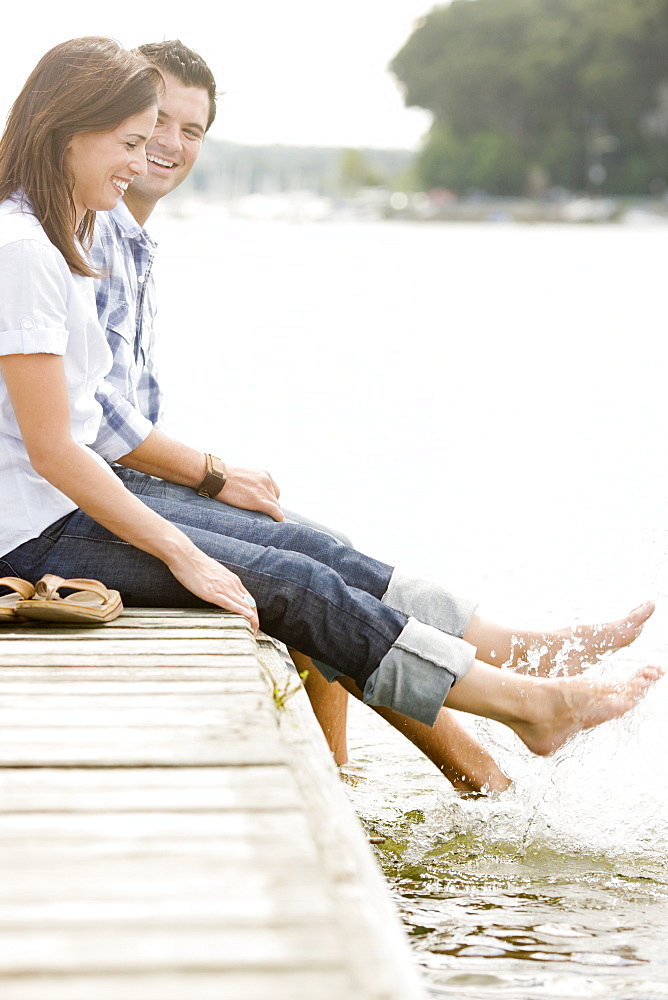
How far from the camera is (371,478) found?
1005 cm

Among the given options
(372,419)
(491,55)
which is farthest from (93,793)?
(491,55)

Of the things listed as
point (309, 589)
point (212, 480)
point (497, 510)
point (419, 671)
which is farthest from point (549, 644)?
point (497, 510)

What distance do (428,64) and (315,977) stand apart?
115681mm

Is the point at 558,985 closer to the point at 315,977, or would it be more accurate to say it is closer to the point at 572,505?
the point at 315,977

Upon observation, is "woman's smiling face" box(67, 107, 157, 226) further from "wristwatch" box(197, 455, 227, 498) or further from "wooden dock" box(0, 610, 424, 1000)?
"wooden dock" box(0, 610, 424, 1000)

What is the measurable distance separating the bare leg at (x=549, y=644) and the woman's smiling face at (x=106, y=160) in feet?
4.74

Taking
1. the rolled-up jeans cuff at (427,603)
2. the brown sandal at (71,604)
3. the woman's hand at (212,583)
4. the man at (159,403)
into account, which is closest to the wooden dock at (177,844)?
the brown sandal at (71,604)

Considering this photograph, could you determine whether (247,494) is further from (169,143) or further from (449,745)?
(169,143)

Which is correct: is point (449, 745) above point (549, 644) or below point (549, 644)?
below

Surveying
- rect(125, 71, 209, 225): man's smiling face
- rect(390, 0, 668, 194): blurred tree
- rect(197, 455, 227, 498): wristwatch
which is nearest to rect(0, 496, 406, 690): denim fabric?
rect(197, 455, 227, 498): wristwatch

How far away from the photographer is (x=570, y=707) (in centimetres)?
338

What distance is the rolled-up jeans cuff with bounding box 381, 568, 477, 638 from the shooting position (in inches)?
141

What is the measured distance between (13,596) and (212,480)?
0.75m

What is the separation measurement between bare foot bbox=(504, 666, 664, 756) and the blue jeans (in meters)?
0.24
